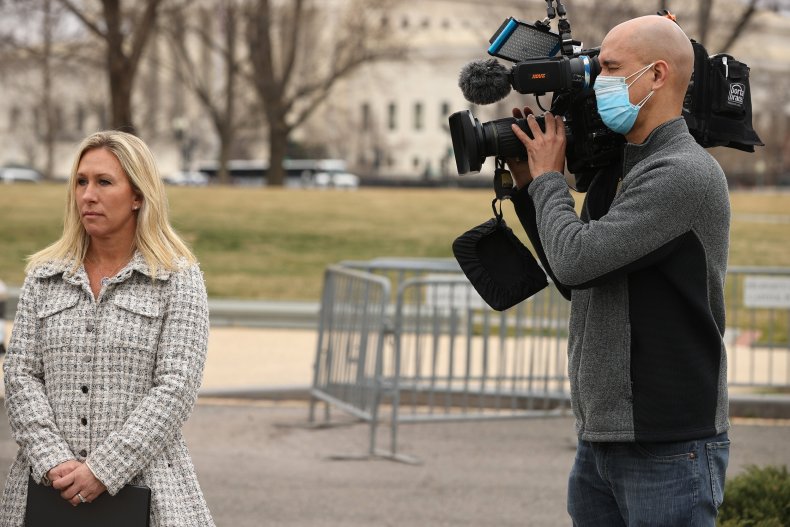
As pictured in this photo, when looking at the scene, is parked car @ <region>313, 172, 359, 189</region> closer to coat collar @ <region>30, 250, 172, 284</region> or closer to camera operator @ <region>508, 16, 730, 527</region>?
coat collar @ <region>30, 250, 172, 284</region>

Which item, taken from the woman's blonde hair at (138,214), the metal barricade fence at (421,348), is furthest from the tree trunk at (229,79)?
the woman's blonde hair at (138,214)

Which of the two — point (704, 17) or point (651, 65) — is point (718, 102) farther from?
point (704, 17)

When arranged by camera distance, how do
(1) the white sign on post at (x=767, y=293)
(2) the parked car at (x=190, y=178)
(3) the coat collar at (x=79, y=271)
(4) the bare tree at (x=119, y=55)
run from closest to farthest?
(3) the coat collar at (x=79, y=271) < (1) the white sign on post at (x=767, y=293) < (4) the bare tree at (x=119, y=55) < (2) the parked car at (x=190, y=178)

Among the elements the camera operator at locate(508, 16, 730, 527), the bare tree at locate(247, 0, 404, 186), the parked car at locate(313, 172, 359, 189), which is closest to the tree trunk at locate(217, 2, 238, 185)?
the bare tree at locate(247, 0, 404, 186)

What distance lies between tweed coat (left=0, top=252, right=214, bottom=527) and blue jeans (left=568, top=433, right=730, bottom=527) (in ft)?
3.89

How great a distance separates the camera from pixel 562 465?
8.97 metres

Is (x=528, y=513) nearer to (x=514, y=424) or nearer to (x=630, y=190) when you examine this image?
(x=514, y=424)

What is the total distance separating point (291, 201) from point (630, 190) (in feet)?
93.9

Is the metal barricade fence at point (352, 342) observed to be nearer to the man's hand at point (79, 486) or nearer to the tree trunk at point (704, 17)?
the man's hand at point (79, 486)

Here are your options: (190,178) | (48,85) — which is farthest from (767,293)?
(190,178)

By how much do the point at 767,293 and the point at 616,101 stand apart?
760 centimetres

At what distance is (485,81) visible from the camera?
12.5 feet

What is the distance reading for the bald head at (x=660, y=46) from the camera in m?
3.60

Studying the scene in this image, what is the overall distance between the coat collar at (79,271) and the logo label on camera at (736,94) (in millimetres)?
1652
